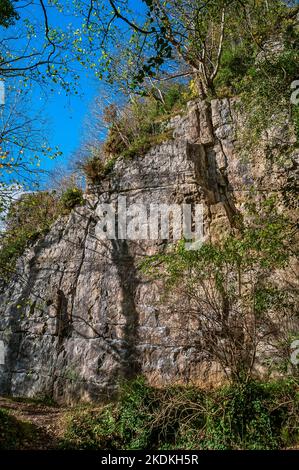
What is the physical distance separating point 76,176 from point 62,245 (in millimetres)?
9728

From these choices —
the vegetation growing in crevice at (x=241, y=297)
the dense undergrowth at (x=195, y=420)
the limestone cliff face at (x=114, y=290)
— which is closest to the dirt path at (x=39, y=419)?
the dense undergrowth at (x=195, y=420)

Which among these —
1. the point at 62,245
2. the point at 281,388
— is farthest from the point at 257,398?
the point at 62,245

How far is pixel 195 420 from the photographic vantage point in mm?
6723

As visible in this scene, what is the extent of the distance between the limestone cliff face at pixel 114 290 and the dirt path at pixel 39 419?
1.76 feet

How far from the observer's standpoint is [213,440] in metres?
6.33

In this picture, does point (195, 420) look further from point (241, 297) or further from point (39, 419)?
point (39, 419)

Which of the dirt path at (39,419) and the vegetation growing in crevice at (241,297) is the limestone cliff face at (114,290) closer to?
the dirt path at (39,419)

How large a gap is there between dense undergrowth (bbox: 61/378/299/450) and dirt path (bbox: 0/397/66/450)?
0.97 feet

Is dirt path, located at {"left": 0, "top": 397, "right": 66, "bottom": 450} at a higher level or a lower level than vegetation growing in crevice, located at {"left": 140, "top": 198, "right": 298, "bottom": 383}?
lower

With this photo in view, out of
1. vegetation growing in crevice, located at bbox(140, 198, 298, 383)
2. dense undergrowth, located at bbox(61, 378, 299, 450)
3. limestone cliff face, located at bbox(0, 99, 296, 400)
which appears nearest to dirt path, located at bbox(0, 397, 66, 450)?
dense undergrowth, located at bbox(61, 378, 299, 450)

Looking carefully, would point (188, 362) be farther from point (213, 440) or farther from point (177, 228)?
point (177, 228)

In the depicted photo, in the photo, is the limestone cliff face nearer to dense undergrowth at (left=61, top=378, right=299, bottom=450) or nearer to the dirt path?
the dirt path

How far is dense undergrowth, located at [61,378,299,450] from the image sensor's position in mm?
6207
